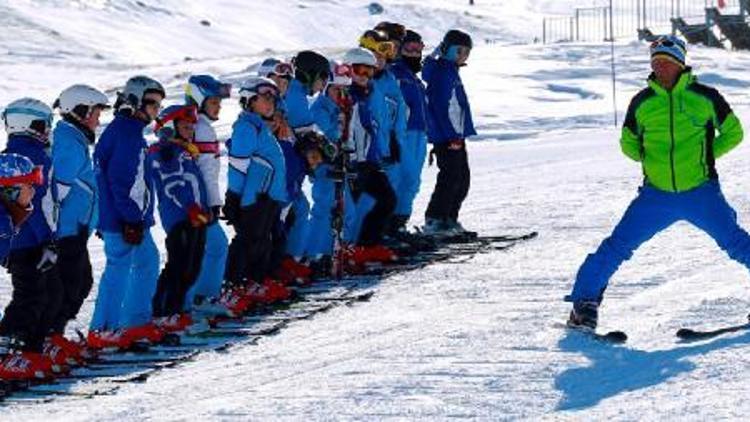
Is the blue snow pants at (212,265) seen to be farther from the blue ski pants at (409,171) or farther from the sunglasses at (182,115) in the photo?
the blue ski pants at (409,171)

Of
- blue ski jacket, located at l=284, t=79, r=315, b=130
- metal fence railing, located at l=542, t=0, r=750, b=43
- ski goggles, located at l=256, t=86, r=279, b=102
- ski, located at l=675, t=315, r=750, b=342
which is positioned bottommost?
ski, located at l=675, t=315, r=750, b=342

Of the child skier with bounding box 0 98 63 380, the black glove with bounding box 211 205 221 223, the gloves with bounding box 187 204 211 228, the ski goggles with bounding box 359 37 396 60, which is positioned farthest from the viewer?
the ski goggles with bounding box 359 37 396 60

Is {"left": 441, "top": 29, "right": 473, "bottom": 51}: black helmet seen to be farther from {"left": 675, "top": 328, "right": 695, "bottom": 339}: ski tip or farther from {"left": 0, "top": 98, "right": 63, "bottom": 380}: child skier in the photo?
{"left": 675, "top": 328, "right": 695, "bottom": 339}: ski tip

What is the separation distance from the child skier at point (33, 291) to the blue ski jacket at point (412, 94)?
533 centimetres

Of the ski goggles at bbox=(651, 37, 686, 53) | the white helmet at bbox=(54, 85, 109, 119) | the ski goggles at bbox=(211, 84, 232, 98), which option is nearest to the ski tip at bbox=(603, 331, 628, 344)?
the ski goggles at bbox=(651, 37, 686, 53)

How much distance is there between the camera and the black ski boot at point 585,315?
9.50 metres

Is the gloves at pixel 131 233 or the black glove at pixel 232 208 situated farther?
the black glove at pixel 232 208

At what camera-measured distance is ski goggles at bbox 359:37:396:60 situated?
14305 millimetres

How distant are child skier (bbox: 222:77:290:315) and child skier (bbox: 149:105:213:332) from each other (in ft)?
2.55

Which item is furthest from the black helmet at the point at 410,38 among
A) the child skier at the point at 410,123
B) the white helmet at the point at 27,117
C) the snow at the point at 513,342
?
the white helmet at the point at 27,117

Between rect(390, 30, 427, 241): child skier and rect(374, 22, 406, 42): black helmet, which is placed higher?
rect(374, 22, 406, 42): black helmet

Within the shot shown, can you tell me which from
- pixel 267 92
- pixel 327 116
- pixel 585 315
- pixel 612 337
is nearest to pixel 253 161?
pixel 267 92

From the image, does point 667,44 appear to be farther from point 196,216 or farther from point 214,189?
point 214,189

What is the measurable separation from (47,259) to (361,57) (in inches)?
176
